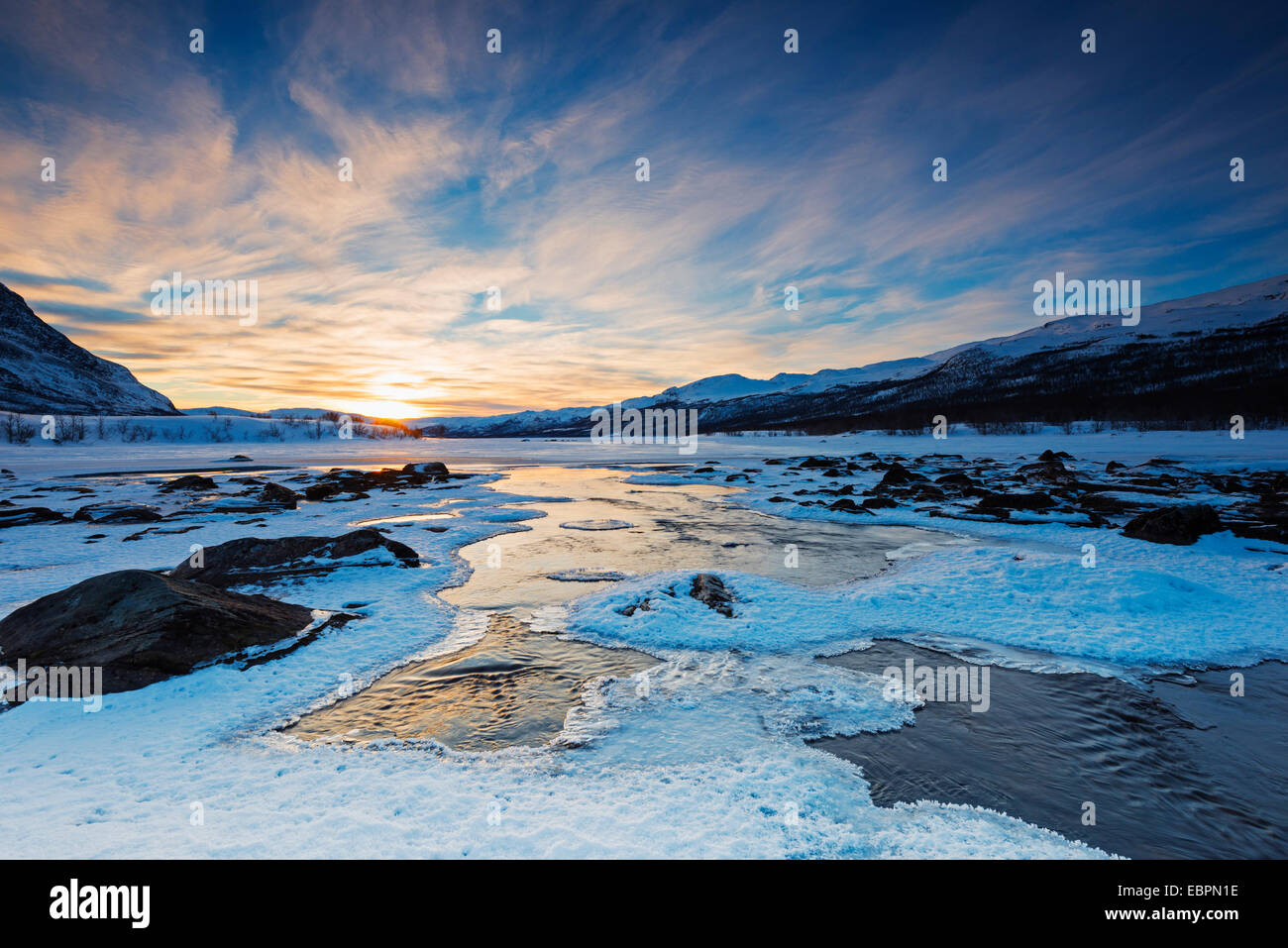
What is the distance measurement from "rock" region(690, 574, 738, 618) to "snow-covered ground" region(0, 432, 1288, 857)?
33cm

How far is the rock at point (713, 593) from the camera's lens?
806 centimetres

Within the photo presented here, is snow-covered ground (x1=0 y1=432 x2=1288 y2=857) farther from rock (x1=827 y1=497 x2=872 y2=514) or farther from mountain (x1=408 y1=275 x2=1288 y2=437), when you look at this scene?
mountain (x1=408 y1=275 x2=1288 y2=437)

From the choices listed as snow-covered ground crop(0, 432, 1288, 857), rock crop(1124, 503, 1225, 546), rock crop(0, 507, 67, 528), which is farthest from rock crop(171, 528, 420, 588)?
rock crop(1124, 503, 1225, 546)

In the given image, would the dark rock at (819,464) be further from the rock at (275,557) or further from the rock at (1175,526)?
the rock at (275,557)

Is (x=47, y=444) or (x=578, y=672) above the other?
(x=47, y=444)

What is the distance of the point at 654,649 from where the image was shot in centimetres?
673

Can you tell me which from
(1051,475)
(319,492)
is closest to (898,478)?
(1051,475)

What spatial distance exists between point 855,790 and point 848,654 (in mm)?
2881

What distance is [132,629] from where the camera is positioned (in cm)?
577

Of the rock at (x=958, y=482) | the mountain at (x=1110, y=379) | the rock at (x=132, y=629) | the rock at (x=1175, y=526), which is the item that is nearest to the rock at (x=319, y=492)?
the rock at (x=132, y=629)

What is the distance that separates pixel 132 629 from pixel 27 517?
53.8 ft
